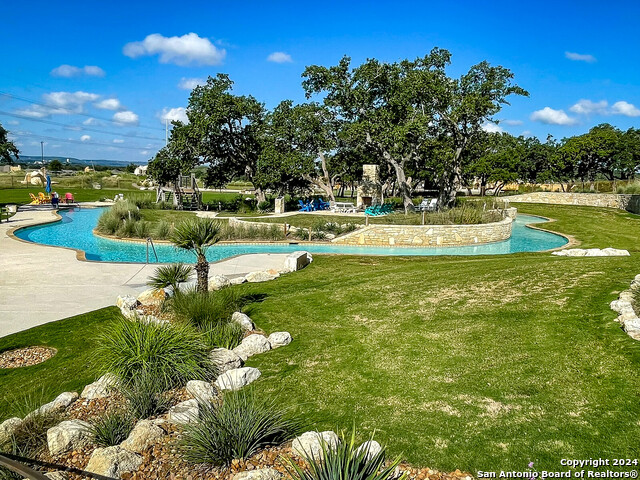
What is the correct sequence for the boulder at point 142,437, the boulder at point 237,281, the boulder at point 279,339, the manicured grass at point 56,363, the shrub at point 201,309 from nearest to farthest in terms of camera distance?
the boulder at point 142,437
the manicured grass at point 56,363
the boulder at point 279,339
the shrub at point 201,309
the boulder at point 237,281

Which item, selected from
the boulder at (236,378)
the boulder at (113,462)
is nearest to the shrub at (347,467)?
the boulder at (113,462)

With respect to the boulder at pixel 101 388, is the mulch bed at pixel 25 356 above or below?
below

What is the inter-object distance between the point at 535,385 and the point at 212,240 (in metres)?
6.00

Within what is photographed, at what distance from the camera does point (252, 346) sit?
20.2 feet

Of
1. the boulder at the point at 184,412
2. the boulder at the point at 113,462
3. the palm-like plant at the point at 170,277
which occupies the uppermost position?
the palm-like plant at the point at 170,277

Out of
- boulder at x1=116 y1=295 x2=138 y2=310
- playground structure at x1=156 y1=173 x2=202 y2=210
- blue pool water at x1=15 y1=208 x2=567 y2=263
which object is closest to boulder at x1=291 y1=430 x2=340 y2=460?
boulder at x1=116 y1=295 x2=138 y2=310

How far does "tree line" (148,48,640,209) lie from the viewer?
25.3 meters

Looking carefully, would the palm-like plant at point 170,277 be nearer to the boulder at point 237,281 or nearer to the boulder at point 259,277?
the boulder at point 237,281

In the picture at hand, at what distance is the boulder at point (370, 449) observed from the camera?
11.1ft

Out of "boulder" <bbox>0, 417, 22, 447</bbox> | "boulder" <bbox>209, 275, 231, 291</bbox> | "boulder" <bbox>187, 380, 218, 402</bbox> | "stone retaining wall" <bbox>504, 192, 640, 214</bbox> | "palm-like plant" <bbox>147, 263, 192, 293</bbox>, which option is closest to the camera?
"boulder" <bbox>0, 417, 22, 447</bbox>

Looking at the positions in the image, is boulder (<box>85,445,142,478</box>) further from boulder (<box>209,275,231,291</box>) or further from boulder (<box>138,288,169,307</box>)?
boulder (<box>209,275,231,291</box>)

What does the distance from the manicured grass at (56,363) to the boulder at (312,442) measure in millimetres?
3139

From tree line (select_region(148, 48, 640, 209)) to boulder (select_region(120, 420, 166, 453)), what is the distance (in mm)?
22101

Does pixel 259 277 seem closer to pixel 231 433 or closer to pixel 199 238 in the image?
pixel 199 238
